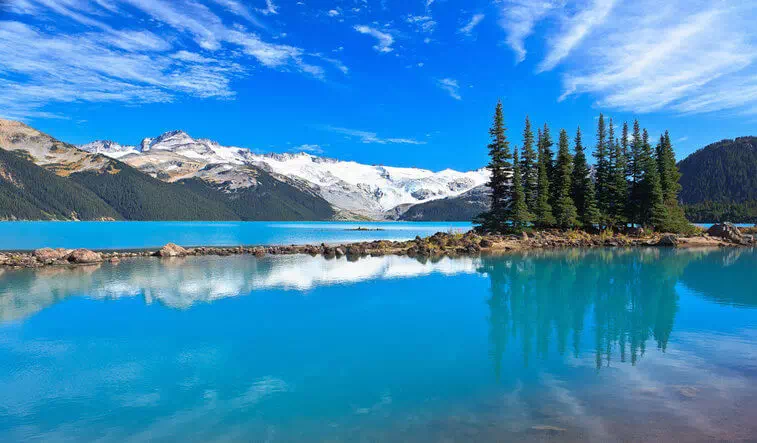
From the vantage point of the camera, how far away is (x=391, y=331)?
736 inches

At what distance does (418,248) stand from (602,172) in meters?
40.2

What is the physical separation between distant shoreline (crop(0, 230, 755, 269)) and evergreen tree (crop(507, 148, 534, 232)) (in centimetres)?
234

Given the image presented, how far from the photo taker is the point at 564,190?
7319 cm

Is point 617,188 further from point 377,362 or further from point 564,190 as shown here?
point 377,362

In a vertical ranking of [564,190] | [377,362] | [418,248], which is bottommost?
[377,362]

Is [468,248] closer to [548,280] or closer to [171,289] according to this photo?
[548,280]

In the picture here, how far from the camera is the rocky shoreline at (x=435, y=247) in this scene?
4559 centimetres

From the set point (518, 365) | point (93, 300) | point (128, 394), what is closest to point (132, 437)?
point (128, 394)

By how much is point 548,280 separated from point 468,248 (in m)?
26.0

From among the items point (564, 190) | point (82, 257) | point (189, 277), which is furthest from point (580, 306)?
point (564, 190)

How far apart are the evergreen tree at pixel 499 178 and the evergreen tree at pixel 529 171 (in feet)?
11.9

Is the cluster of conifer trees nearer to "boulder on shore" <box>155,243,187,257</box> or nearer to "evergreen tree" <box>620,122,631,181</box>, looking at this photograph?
"evergreen tree" <box>620,122,631,181</box>

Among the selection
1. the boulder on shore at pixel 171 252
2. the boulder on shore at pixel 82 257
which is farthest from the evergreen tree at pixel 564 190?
the boulder on shore at pixel 82 257

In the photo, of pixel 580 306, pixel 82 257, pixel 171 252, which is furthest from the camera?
pixel 171 252
